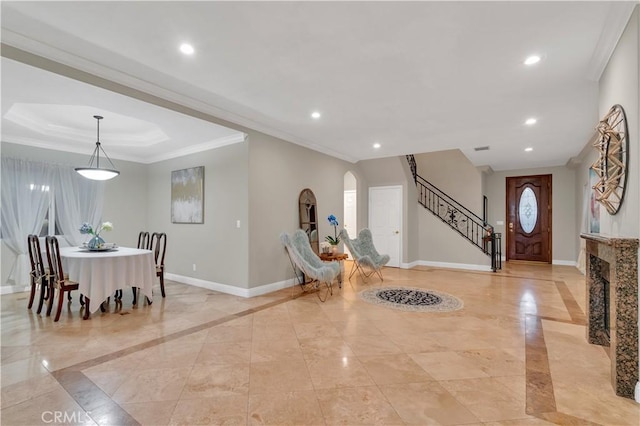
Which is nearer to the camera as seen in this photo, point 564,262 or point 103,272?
point 103,272

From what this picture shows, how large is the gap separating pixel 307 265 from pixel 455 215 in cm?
568

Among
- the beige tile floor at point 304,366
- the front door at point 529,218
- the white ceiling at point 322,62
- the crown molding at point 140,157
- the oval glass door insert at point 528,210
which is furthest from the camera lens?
the oval glass door insert at point 528,210

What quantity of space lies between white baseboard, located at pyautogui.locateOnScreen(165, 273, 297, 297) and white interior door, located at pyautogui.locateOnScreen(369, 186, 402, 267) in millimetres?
3283

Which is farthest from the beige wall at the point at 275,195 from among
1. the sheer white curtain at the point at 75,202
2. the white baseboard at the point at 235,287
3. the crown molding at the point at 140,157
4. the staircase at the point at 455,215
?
the sheer white curtain at the point at 75,202

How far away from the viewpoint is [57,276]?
385 centimetres

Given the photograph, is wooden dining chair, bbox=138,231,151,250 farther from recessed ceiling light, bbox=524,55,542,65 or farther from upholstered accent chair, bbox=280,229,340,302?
recessed ceiling light, bbox=524,55,542,65

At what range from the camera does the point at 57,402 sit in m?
2.07

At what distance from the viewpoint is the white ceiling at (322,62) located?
222 cm

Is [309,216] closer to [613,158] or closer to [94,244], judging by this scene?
[94,244]

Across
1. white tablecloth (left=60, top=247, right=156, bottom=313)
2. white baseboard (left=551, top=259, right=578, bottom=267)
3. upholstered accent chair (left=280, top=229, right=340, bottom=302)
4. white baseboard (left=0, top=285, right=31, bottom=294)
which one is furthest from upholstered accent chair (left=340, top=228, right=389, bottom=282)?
white baseboard (left=0, top=285, right=31, bottom=294)

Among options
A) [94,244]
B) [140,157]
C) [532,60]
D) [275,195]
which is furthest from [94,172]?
[532,60]

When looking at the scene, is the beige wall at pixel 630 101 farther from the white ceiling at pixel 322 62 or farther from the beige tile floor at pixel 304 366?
the beige tile floor at pixel 304 366

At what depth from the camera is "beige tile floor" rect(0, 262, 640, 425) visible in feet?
6.45

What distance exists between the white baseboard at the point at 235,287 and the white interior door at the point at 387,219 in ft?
10.8
